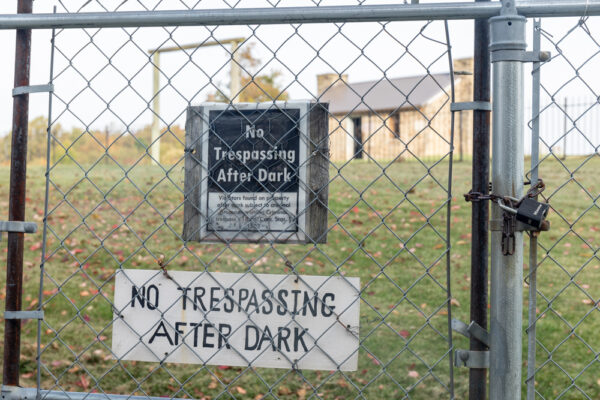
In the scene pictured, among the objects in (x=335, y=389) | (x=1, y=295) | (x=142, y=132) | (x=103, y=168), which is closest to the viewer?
(x=335, y=389)

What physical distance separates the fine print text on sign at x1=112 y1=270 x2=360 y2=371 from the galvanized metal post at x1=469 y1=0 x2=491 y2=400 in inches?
14.8

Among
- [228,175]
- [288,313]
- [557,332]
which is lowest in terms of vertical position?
[557,332]

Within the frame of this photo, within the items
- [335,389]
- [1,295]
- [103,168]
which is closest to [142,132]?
[103,168]

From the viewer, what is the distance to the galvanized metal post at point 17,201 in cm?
196

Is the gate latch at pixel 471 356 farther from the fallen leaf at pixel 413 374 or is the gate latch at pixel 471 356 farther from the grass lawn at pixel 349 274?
the fallen leaf at pixel 413 374

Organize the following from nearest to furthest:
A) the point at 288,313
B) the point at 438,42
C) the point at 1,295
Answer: the point at 438,42
the point at 288,313
the point at 1,295

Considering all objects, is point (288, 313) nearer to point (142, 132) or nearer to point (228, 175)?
point (228, 175)

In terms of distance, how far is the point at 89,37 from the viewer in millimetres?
1979

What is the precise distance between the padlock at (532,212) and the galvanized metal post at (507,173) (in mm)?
67

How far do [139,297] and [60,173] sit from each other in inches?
442

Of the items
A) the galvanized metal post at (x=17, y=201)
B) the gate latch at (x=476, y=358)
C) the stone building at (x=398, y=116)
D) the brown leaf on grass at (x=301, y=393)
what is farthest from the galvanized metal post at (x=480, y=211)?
the stone building at (x=398, y=116)

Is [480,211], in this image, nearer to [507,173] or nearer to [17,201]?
[507,173]

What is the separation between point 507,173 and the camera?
1615 mm

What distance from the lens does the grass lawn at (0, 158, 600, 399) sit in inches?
93.8
